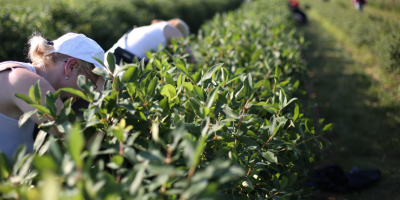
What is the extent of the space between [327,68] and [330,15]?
945cm

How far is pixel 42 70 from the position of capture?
5.98 feet

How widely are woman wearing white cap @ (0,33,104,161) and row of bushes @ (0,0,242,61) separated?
5.86ft

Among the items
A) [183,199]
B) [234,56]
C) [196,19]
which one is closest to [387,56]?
[234,56]

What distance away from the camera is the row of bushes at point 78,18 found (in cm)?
451

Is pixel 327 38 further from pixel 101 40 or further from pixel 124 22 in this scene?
pixel 101 40

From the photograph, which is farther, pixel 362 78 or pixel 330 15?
pixel 330 15

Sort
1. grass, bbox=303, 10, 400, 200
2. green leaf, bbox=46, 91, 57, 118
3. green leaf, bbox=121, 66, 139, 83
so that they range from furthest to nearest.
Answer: grass, bbox=303, 10, 400, 200 → green leaf, bbox=121, 66, 139, 83 → green leaf, bbox=46, 91, 57, 118

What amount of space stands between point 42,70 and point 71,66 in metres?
0.17

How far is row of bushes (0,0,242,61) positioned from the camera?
451 cm

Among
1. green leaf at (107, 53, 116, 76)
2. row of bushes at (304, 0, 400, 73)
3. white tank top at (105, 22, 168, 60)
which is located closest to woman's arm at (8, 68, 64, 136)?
green leaf at (107, 53, 116, 76)

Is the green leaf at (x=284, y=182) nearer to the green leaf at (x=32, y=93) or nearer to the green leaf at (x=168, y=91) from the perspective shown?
the green leaf at (x=168, y=91)

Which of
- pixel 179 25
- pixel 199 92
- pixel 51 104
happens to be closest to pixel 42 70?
pixel 51 104

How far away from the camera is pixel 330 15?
15.9 meters

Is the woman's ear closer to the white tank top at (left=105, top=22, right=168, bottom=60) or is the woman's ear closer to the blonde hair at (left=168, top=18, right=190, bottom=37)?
the white tank top at (left=105, top=22, right=168, bottom=60)
